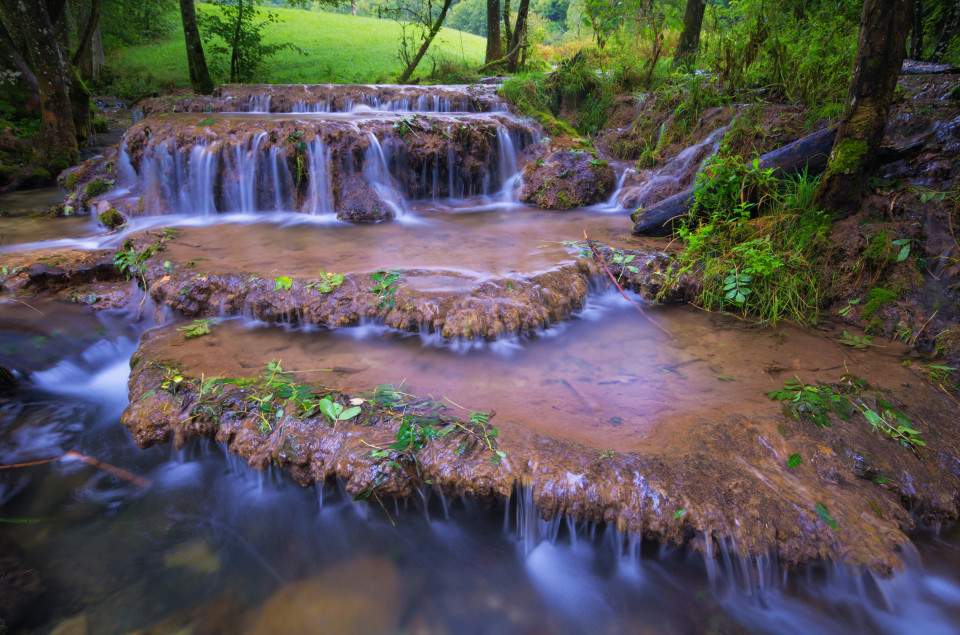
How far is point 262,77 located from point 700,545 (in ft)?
58.0

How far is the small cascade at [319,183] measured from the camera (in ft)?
22.5

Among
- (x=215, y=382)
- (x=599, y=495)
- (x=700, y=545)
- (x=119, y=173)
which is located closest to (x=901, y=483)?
(x=700, y=545)

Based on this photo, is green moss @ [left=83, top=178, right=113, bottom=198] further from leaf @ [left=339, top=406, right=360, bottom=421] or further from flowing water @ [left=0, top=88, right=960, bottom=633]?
leaf @ [left=339, top=406, right=360, bottom=421]

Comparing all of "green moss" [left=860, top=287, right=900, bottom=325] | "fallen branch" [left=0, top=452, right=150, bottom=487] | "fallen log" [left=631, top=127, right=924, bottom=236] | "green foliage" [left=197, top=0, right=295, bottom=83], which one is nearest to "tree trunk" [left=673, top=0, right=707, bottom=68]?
"fallen log" [left=631, top=127, right=924, bottom=236]

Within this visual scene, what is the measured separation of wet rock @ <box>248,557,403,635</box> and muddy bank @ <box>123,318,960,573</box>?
405mm

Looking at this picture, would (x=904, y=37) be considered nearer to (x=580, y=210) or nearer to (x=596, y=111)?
(x=580, y=210)

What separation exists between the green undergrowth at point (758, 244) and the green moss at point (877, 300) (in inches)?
13.2

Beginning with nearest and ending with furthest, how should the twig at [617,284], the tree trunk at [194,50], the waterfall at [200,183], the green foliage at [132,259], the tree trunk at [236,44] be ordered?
the twig at [617,284] < the green foliage at [132,259] < the waterfall at [200,183] < the tree trunk at [194,50] < the tree trunk at [236,44]

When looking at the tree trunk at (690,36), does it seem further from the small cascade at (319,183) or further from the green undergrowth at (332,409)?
the green undergrowth at (332,409)

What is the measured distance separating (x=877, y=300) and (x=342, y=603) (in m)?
4.59

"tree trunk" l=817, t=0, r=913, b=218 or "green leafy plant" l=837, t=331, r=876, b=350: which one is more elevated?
"tree trunk" l=817, t=0, r=913, b=218

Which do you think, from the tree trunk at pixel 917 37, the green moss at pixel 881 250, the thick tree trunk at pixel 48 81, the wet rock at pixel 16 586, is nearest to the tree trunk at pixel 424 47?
the thick tree trunk at pixel 48 81

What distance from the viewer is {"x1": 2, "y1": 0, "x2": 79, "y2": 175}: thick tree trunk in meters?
7.51

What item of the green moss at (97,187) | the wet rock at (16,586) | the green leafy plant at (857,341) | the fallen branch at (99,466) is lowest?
the wet rock at (16,586)
